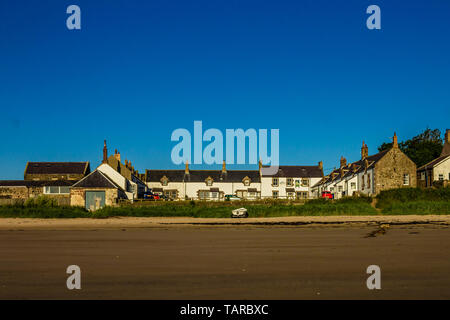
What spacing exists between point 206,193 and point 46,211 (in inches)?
2186

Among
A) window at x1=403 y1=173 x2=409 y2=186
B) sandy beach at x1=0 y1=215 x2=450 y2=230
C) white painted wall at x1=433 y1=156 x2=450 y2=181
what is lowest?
sandy beach at x1=0 y1=215 x2=450 y2=230

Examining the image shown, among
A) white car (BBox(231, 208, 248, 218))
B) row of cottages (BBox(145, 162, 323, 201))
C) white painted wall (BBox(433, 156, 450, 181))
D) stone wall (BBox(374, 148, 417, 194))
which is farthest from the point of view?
row of cottages (BBox(145, 162, 323, 201))

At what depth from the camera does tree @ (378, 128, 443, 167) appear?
83.5 m

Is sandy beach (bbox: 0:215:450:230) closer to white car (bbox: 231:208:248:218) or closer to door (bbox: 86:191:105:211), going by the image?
white car (bbox: 231:208:248:218)

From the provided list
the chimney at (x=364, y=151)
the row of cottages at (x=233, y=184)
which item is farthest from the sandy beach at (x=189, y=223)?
the row of cottages at (x=233, y=184)

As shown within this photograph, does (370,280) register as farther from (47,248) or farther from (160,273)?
(47,248)

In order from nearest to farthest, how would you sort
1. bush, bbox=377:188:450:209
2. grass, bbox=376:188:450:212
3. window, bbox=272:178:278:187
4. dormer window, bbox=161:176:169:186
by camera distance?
grass, bbox=376:188:450:212 < bush, bbox=377:188:450:209 < dormer window, bbox=161:176:169:186 < window, bbox=272:178:278:187

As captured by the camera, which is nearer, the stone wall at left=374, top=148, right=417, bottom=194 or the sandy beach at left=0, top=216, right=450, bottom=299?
the sandy beach at left=0, top=216, right=450, bottom=299

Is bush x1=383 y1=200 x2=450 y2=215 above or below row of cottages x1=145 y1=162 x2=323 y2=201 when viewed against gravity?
below

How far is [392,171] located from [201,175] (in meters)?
45.0

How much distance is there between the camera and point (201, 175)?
99062mm

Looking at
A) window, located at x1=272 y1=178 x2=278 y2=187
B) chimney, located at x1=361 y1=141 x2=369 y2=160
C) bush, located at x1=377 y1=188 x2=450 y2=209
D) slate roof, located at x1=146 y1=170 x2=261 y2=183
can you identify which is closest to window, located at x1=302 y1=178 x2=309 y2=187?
window, located at x1=272 y1=178 x2=278 y2=187
